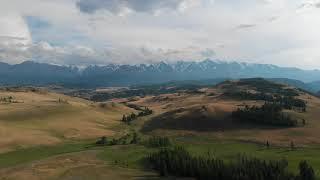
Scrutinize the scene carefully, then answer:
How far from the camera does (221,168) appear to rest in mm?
132375

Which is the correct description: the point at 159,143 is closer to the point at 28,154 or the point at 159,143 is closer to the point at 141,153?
the point at 141,153

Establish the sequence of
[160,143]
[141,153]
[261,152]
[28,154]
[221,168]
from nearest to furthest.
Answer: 1. [221,168]
2. [261,152]
3. [141,153]
4. [28,154]
5. [160,143]

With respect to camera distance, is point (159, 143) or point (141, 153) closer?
point (141, 153)

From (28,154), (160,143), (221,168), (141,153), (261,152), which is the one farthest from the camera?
(160,143)

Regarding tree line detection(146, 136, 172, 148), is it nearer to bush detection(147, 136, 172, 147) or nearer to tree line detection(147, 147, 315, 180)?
bush detection(147, 136, 172, 147)

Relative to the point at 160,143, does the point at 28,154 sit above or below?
Answer: below

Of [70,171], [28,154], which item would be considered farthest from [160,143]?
[70,171]

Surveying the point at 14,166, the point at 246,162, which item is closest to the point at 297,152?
the point at 246,162

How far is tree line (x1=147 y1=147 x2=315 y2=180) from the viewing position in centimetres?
12231

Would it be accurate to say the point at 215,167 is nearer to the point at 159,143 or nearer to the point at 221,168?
the point at 221,168

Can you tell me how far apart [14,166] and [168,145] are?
199 ft

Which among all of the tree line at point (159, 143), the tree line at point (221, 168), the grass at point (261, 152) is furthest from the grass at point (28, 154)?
the grass at point (261, 152)

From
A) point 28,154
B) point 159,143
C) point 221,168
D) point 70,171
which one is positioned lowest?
point 28,154

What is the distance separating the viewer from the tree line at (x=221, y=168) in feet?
401
